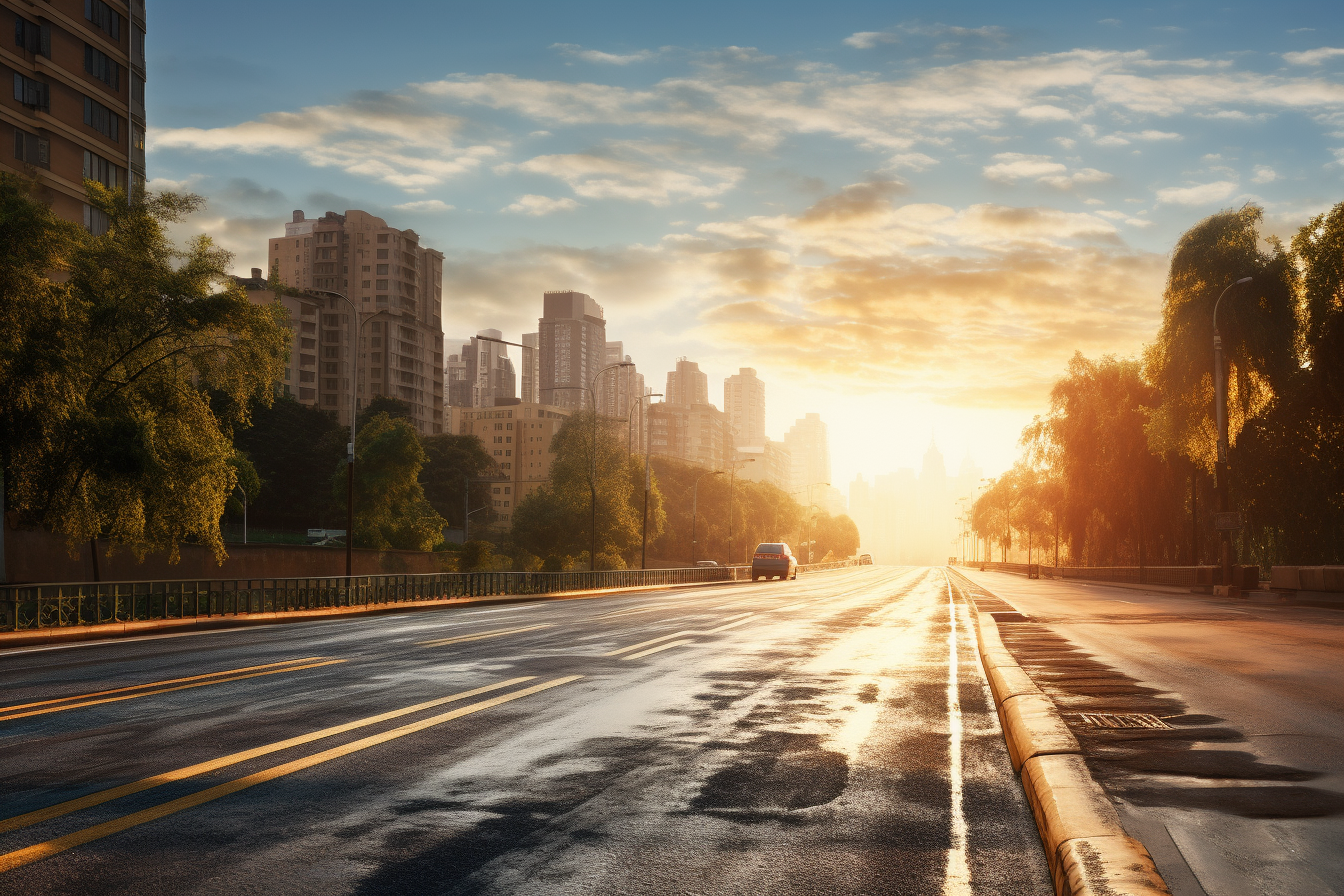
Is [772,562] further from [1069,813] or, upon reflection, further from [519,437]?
[519,437]

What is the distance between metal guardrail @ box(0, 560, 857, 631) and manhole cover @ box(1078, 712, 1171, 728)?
17.4 meters

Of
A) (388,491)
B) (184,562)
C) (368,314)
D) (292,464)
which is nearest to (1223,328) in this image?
(184,562)

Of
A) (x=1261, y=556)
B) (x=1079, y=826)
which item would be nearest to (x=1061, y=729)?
(x=1079, y=826)

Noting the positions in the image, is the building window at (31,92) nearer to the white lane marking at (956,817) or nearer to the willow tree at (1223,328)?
the willow tree at (1223,328)

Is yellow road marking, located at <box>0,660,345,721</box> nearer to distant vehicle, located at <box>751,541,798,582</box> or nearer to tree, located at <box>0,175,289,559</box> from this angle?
tree, located at <box>0,175,289,559</box>

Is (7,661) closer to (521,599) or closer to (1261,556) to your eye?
(521,599)

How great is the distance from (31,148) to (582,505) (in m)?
45.7

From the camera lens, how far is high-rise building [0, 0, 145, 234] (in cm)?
5331

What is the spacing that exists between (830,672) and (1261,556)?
49.2 meters

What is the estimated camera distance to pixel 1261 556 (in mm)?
51500

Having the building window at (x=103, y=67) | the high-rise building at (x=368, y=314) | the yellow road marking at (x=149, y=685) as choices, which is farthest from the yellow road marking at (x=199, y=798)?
the high-rise building at (x=368, y=314)

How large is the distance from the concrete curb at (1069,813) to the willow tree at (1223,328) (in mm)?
36103

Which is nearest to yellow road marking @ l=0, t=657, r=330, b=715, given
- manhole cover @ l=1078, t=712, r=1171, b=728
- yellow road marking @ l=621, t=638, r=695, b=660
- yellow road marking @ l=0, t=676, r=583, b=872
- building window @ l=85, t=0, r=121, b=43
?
yellow road marking @ l=0, t=676, r=583, b=872

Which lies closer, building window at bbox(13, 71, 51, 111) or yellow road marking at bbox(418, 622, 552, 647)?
yellow road marking at bbox(418, 622, 552, 647)
